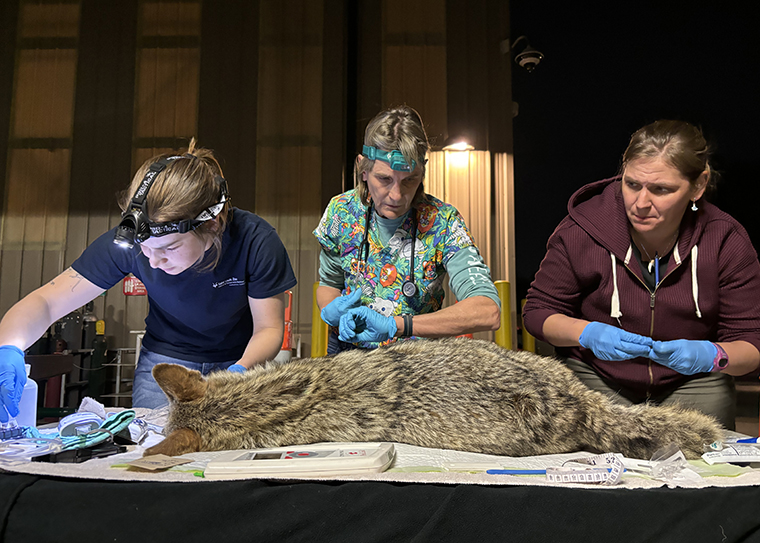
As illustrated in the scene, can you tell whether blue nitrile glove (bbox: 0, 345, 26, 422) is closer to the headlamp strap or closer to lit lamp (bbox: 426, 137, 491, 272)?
the headlamp strap

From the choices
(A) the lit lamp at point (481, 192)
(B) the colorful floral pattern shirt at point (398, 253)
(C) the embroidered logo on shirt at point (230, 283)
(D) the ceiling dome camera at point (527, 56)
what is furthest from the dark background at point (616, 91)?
(C) the embroidered logo on shirt at point (230, 283)

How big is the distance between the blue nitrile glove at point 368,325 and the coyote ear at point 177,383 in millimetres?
587

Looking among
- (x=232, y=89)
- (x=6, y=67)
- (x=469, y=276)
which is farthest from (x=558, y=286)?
(x=6, y=67)

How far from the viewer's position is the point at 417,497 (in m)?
0.79

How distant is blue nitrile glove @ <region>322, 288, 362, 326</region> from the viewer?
5.45ft

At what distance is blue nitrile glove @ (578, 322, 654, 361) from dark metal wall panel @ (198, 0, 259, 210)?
5.45m

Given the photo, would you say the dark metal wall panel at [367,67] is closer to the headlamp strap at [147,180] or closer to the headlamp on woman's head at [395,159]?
the headlamp on woman's head at [395,159]

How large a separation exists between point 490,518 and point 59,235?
6.96 m

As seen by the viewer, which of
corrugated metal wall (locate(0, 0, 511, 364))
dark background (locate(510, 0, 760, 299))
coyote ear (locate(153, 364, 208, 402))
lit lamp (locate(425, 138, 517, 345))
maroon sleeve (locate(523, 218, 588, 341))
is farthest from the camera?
corrugated metal wall (locate(0, 0, 511, 364))

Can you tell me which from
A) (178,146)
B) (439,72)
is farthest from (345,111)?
(178,146)

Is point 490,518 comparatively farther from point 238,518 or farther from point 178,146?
point 178,146

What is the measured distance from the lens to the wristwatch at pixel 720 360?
1495mm

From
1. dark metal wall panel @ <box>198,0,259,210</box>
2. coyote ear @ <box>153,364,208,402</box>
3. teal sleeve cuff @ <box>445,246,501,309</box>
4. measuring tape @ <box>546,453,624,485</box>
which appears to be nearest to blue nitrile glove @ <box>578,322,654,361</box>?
teal sleeve cuff @ <box>445,246,501,309</box>

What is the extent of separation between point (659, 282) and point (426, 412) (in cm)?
95
